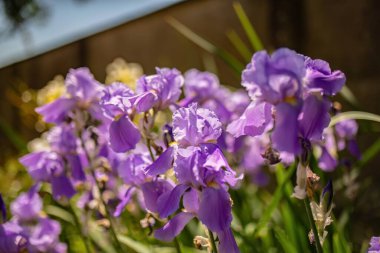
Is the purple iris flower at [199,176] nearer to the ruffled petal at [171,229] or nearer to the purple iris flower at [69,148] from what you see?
the ruffled petal at [171,229]

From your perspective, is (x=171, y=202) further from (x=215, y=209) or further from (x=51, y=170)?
(x=51, y=170)

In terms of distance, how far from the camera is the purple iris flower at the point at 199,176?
851 mm

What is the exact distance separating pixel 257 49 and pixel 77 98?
0.68 meters

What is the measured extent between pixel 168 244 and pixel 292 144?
1462mm


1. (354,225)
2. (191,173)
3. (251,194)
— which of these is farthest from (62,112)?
(354,225)

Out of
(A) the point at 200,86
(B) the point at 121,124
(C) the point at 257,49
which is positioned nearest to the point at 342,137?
(C) the point at 257,49

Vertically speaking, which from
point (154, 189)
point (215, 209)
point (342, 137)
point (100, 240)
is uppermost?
point (215, 209)

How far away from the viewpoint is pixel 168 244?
2.08 metres

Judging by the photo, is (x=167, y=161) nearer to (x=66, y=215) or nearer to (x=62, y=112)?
(x=62, y=112)

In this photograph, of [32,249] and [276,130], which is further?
[32,249]

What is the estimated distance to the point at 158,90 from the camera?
1.14 metres

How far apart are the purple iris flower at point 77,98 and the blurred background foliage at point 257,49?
0.45 meters

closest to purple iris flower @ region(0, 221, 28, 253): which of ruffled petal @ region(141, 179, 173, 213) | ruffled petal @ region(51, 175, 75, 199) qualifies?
ruffled petal @ region(51, 175, 75, 199)

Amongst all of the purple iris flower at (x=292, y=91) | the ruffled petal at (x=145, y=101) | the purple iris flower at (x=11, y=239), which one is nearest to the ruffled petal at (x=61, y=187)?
the purple iris flower at (x=11, y=239)
